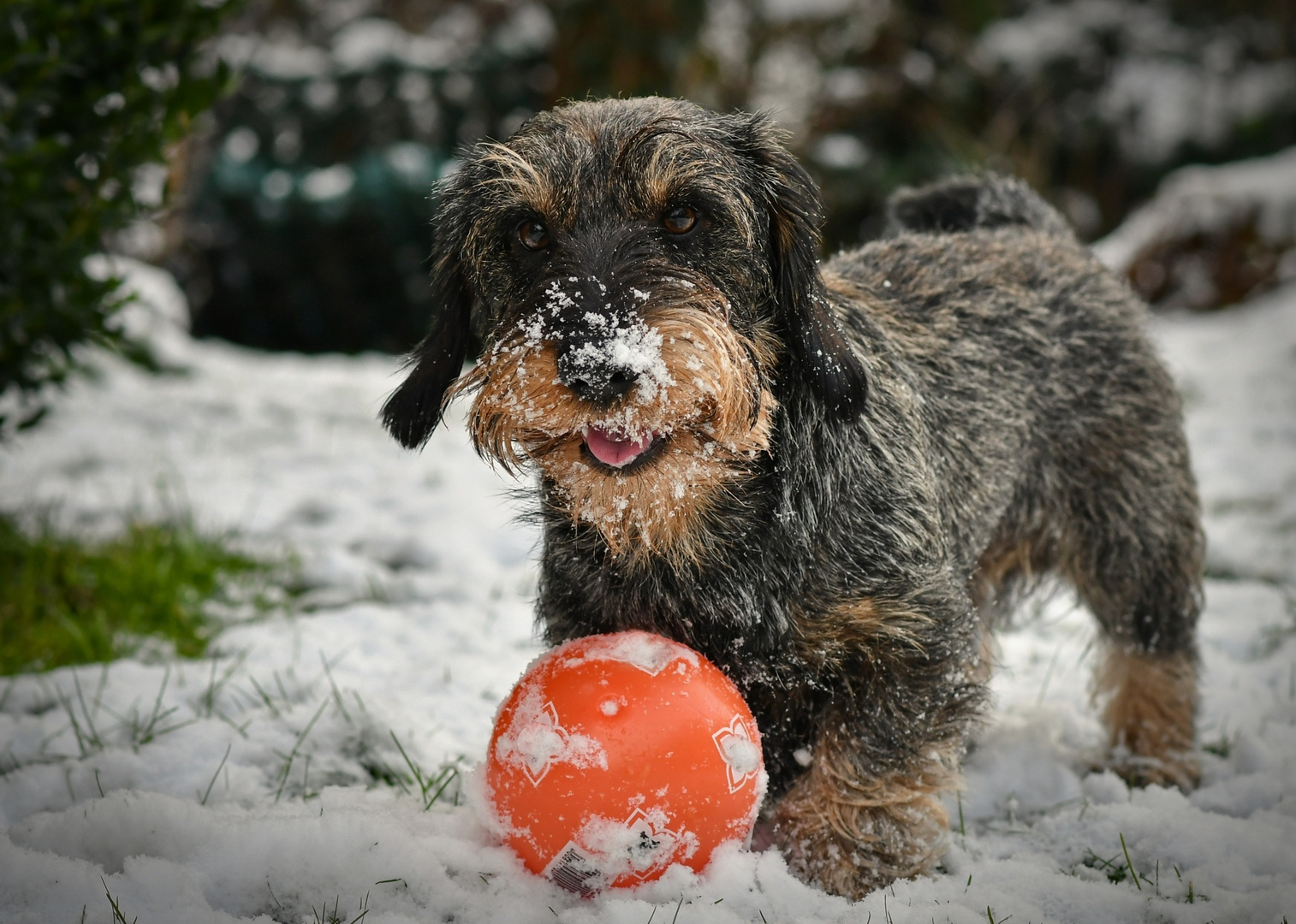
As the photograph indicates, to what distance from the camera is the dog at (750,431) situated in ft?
7.20

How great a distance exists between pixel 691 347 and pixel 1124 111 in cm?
1132

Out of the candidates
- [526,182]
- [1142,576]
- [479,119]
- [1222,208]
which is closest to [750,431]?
[526,182]

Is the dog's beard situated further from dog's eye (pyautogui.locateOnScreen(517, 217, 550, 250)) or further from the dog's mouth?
dog's eye (pyautogui.locateOnScreen(517, 217, 550, 250))

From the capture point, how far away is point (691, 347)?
212 centimetres

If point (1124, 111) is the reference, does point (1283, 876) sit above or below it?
below

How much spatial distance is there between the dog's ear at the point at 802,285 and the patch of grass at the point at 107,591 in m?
2.23

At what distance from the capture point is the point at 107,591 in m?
3.90

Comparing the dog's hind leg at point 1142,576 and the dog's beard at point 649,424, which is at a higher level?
the dog's beard at point 649,424

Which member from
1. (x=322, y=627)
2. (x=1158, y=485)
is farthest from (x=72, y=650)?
(x=1158, y=485)

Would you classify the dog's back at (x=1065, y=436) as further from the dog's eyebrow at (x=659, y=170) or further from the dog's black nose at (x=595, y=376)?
the dog's black nose at (x=595, y=376)

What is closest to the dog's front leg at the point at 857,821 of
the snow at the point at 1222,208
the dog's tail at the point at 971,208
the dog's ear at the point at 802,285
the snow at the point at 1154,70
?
the dog's ear at the point at 802,285

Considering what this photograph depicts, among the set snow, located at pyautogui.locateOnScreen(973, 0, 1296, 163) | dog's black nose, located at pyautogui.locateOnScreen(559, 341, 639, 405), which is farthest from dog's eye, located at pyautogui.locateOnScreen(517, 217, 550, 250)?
snow, located at pyautogui.locateOnScreen(973, 0, 1296, 163)

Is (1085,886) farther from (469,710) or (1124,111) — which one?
(1124,111)

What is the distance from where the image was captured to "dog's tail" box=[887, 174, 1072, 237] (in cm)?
372
